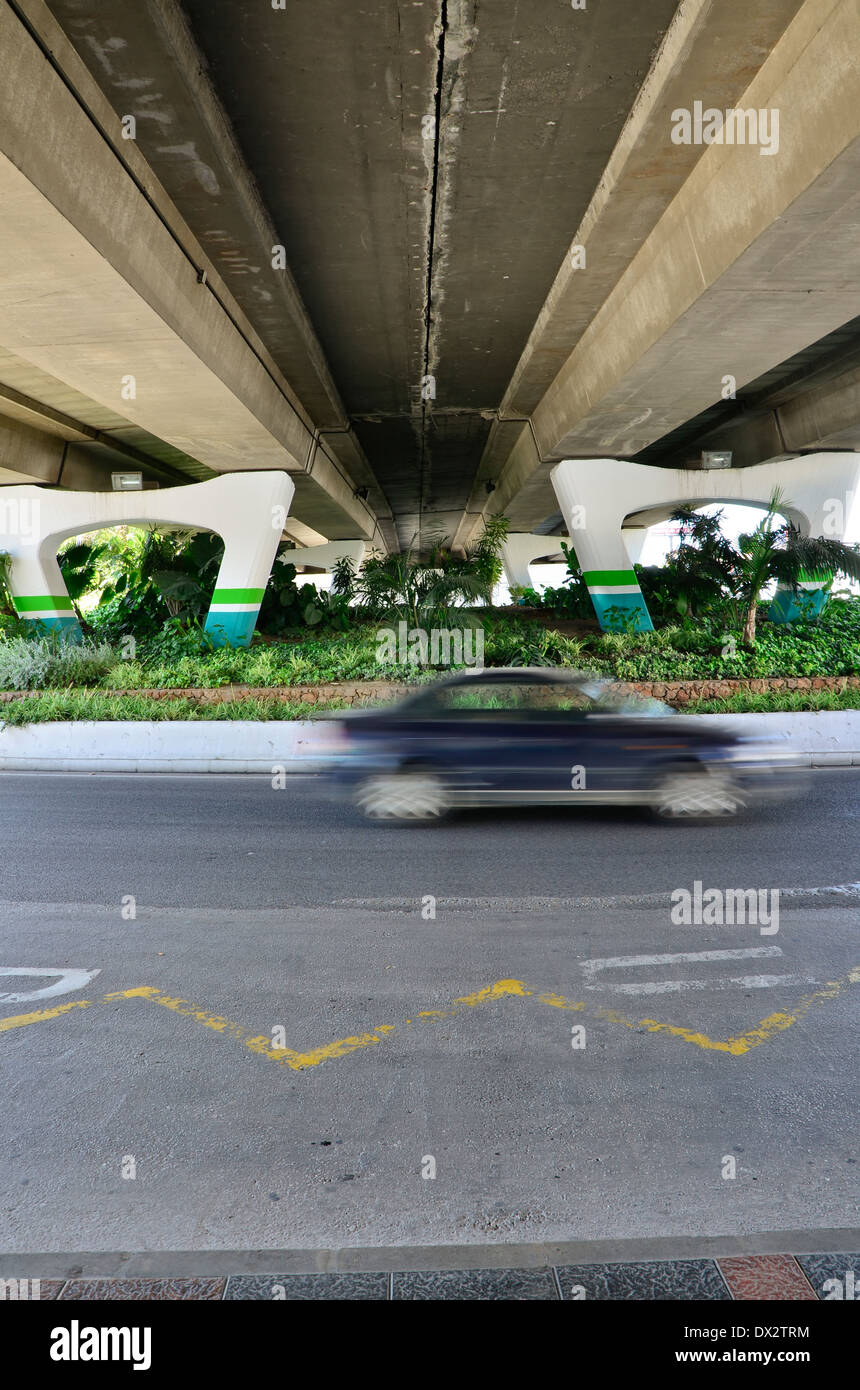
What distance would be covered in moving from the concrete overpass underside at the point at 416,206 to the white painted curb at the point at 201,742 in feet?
17.3

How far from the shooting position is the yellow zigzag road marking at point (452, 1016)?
393cm

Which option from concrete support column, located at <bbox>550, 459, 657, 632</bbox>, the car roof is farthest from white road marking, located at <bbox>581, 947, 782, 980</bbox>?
concrete support column, located at <bbox>550, 459, 657, 632</bbox>

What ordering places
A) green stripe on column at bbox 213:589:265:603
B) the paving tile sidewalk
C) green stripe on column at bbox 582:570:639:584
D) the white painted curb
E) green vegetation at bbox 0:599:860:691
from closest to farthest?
the paving tile sidewalk
the white painted curb
green vegetation at bbox 0:599:860:691
green stripe on column at bbox 213:589:265:603
green stripe on column at bbox 582:570:639:584

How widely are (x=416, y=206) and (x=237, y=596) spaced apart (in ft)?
35.9

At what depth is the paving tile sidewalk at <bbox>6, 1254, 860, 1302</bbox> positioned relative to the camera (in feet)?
7.98

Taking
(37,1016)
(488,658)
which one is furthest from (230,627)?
(37,1016)

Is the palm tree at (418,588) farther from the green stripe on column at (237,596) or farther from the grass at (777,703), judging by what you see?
the grass at (777,703)

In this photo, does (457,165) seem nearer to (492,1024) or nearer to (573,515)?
(492,1024)

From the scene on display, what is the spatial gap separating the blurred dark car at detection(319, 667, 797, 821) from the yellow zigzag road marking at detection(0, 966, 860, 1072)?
374 centimetres

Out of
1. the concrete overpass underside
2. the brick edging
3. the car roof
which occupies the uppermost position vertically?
the concrete overpass underside

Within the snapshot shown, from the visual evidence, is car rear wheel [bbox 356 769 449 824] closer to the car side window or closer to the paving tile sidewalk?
the car side window

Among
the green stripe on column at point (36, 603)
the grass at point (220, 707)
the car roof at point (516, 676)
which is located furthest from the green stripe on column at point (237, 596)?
the car roof at point (516, 676)

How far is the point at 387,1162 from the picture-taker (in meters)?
3.10
